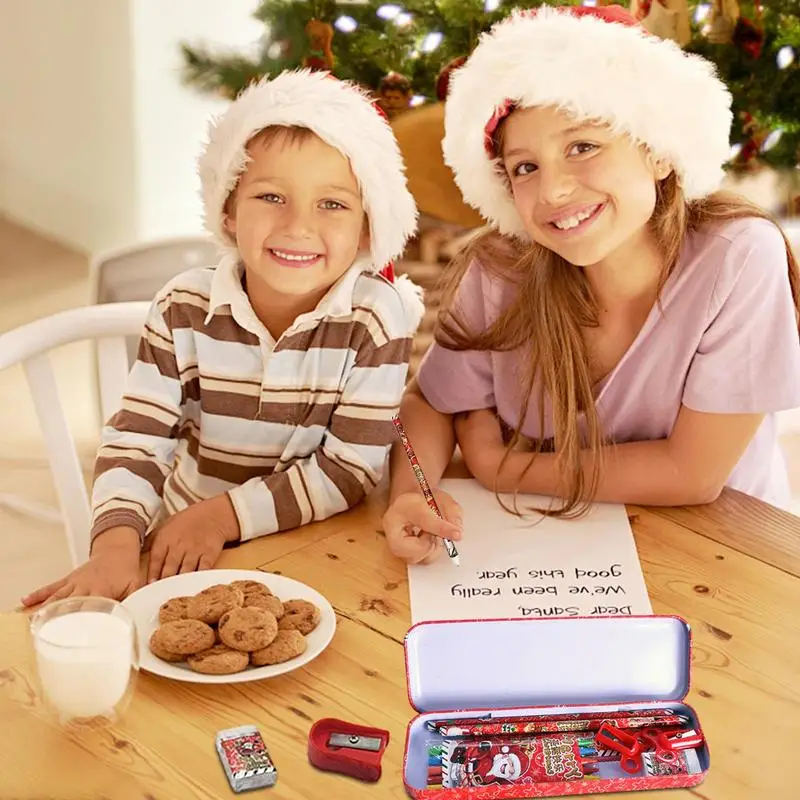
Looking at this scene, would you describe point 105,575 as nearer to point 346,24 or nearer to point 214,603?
point 214,603

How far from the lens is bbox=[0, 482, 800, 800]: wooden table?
2.92 ft

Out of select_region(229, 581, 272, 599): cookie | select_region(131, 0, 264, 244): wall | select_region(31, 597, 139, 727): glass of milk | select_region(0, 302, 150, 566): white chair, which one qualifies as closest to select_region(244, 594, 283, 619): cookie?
select_region(229, 581, 272, 599): cookie

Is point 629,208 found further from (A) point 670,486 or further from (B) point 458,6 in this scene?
(B) point 458,6

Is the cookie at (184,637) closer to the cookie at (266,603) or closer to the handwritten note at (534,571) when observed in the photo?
the cookie at (266,603)

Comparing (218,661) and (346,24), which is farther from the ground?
(346,24)

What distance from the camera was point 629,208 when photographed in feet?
4.49

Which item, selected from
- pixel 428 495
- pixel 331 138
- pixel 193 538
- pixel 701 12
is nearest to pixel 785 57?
pixel 701 12

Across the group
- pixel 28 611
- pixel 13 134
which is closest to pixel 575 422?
pixel 28 611

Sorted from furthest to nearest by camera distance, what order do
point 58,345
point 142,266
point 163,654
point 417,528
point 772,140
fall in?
point 772,140 < point 142,266 < point 58,345 < point 417,528 < point 163,654

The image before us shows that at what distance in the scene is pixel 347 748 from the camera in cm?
91

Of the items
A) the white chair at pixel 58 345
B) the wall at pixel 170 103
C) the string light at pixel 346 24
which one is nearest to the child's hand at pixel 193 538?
the white chair at pixel 58 345

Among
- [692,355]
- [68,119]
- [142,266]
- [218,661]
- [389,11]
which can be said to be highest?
[389,11]

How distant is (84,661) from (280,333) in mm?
630

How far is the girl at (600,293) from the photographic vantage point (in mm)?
1326
